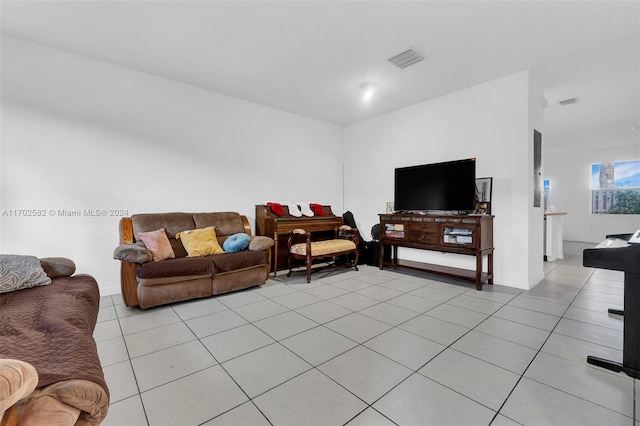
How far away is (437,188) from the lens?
404cm

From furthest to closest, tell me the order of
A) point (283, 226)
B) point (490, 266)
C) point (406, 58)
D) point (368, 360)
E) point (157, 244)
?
point (283, 226), point (490, 266), point (406, 58), point (157, 244), point (368, 360)

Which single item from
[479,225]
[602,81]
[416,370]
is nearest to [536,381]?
[416,370]

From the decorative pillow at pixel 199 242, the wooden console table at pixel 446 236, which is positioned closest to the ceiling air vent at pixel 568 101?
the wooden console table at pixel 446 236

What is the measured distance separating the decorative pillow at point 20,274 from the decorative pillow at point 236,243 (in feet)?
6.15

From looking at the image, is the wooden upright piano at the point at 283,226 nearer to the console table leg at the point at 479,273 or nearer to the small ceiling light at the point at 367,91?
the small ceiling light at the point at 367,91

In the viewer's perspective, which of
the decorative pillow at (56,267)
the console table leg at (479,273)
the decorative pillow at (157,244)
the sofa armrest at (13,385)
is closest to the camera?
the sofa armrest at (13,385)

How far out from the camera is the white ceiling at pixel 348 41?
2.50 meters

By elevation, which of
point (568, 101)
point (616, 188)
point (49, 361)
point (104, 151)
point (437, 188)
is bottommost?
point (49, 361)

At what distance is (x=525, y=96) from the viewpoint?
351 centimetres

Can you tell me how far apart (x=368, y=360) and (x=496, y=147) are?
334 centimetres

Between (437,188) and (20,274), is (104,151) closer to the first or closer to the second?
(20,274)

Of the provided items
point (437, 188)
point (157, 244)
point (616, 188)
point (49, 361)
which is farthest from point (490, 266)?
point (616, 188)

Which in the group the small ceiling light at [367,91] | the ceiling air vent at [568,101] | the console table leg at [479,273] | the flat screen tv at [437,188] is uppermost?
the small ceiling light at [367,91]

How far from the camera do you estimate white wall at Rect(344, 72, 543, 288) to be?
356cm
